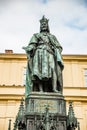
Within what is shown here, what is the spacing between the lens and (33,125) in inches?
301

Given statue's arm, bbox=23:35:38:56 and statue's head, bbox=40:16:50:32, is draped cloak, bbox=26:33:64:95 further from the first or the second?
statue's head, bbox=40:16:50:32

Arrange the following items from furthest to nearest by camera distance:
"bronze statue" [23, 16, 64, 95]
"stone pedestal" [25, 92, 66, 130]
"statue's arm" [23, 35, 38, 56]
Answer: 1. "statue's arm" [23, 35, 38, 56]
2. "bronze statue" [23, 16, 64, 95]
3. "stone pedestal" [25, 92, 66, 130]

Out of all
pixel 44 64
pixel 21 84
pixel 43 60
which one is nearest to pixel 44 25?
pixel 43 60

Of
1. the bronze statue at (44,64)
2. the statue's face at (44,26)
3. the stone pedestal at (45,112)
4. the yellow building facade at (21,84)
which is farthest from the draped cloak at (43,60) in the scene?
the yellow building facade at (21,84)

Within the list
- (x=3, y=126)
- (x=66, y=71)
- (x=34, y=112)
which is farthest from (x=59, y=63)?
(x=66, y=71)

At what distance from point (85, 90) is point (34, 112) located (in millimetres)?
18740

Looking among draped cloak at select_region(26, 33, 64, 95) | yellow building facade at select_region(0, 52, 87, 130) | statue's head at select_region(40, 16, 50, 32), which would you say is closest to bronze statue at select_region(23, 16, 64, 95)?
draped cloak at select_region(26, 33, 64, 95)

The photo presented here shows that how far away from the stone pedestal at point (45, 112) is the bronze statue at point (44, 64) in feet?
1.10

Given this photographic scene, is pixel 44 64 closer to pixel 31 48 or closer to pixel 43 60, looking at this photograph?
pixel 43 60

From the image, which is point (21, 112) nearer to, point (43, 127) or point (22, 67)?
point (43, 127)

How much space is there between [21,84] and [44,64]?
19.4 m

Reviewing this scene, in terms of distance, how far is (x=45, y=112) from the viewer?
25.6 feet

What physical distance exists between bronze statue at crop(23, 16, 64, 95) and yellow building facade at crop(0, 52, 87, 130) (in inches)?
609

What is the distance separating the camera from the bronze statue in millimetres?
8656
